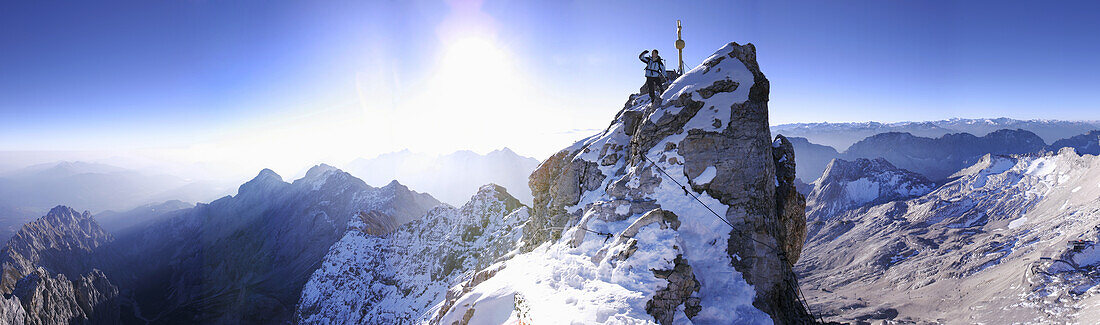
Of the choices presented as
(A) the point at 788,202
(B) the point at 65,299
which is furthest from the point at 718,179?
(B) the point at 65,299

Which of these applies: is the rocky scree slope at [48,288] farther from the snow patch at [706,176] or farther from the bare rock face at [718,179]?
the snow patch at [706,176]

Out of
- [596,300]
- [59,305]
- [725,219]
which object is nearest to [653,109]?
[725,219]

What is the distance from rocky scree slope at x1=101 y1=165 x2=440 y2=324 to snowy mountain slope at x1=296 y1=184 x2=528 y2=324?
35.0 metres

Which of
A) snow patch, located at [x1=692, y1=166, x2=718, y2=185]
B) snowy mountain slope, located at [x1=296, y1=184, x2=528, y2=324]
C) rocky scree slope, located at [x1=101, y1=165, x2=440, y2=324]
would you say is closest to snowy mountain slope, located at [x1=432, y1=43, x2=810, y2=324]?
snow patch, located at [x1=692, y1=166, x2=718, y2=185]

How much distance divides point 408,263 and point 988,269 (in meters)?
210

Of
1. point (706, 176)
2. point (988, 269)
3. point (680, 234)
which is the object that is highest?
point (706, 176)

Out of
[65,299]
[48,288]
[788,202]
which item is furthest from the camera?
[65,299]

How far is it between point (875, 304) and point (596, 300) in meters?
180

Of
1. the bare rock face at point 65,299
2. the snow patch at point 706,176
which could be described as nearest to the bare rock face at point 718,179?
the snow patch at point 706,176

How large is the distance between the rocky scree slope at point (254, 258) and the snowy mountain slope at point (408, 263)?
35.0 meters

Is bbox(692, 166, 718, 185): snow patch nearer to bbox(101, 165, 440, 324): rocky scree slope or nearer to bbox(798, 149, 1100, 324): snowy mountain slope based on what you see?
bbox(101, 165, 440, 324): rocky scree slope

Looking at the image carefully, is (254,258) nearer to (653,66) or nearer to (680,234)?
(653,66)

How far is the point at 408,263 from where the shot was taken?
298 feet

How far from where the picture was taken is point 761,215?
16.7 meters
